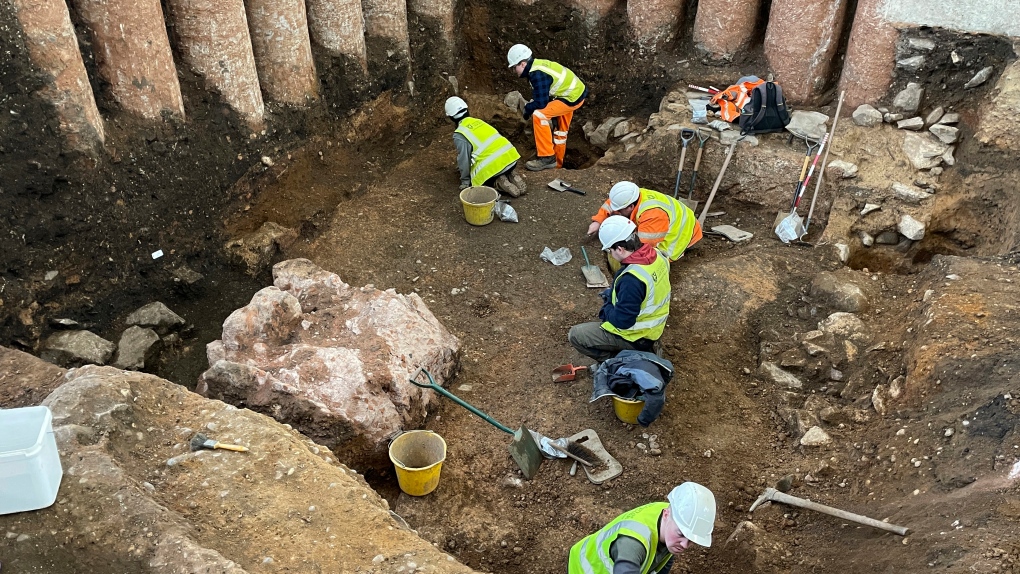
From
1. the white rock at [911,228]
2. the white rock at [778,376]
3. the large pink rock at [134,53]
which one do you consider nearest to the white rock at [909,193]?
the white rock at [911,228]

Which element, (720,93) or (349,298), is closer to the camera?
(349,298)

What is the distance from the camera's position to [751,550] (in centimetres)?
468

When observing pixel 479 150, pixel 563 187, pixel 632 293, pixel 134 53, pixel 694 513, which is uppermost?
pixel 134 53

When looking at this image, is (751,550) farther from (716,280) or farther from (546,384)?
(716,280)

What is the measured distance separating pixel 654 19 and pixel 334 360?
5948 millimetres

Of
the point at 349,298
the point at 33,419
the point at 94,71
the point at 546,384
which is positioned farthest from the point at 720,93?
the point at 33,419

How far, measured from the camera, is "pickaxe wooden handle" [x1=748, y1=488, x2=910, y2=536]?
429 cm

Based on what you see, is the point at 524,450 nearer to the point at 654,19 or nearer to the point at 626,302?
the point at 626,302

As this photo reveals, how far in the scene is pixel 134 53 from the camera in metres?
6.30

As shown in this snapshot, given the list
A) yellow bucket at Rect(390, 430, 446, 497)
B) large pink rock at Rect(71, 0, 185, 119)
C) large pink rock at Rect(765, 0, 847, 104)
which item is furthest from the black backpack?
large pink rock at Rect(71, 0, 185, 119)

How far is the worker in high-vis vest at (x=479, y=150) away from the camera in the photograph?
8023 millimetres

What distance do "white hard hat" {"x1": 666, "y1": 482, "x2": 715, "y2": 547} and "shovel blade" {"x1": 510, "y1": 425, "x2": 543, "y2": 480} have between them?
171cm

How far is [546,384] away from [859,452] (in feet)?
7.47

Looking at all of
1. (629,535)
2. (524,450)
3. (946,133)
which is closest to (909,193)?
(946,133)
